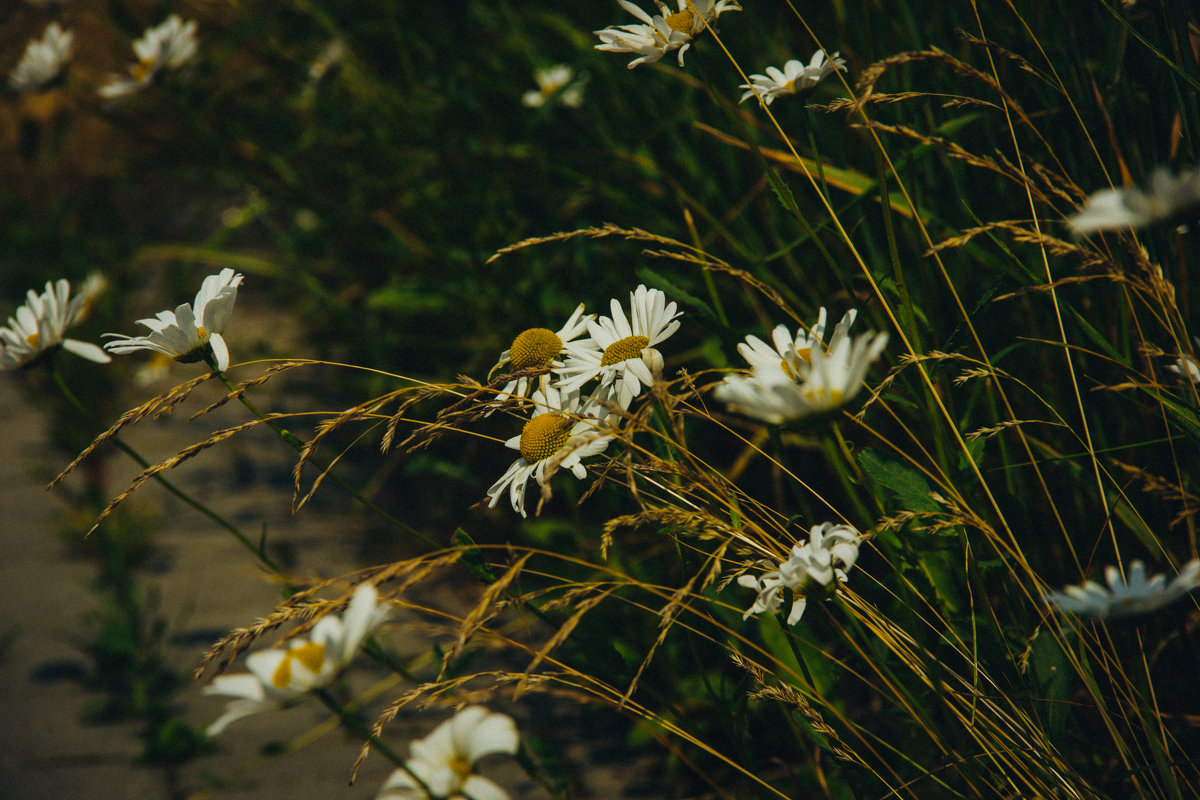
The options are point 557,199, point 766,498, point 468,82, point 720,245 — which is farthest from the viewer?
point 468,82

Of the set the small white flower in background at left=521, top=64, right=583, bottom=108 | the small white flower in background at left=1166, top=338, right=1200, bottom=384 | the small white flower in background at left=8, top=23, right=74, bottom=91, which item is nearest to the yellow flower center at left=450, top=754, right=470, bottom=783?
the small white flower in background at left=1166, top=338, right=1200, bottom=384

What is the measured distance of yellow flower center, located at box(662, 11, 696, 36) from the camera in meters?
0.89

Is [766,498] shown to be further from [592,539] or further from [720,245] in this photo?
[720,245]

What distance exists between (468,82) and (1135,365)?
1.63 metres

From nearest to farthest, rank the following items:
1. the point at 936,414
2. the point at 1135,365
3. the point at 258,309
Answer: the point at 936,414 → the point at 1135,365 → the point at 258,309

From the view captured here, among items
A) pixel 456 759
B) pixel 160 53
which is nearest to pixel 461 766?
pixel 456 759

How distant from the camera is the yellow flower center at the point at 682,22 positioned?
Answer: 0.89m

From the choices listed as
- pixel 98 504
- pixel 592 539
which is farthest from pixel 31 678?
pixel 592 539

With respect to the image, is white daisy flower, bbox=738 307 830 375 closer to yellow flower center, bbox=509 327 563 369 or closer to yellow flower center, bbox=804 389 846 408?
yellow flower center, bbox=804 389 846 408

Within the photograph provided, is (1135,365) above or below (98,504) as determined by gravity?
above

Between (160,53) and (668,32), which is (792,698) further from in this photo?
(160,53)

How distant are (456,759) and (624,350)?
433 millimetres

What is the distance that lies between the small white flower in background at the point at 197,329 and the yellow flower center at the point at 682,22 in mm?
579

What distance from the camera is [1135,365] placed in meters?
1.01
